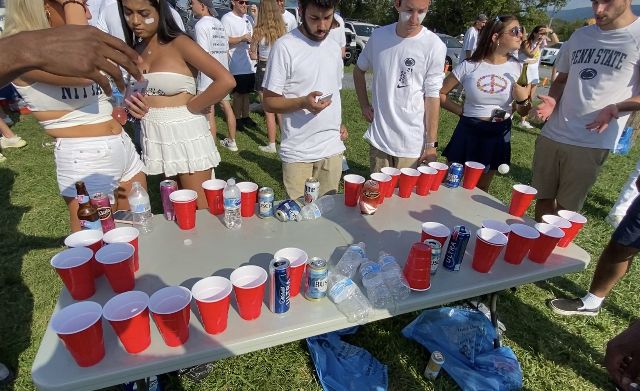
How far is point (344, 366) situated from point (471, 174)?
62.4 inches

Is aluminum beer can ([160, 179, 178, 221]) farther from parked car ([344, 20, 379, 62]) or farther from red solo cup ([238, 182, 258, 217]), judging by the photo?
parked car ([344, 20, 379, 62])

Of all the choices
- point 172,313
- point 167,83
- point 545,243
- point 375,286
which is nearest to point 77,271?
point 172,313

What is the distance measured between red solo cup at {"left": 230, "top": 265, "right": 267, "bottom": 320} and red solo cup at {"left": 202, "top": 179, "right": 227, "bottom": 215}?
2.40 ft

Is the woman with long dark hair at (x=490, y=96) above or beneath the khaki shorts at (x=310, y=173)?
above

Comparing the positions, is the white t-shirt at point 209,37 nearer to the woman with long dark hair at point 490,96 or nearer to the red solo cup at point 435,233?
the woman with long dark hair at point 490,96

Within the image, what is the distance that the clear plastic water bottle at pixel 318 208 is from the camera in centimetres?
215

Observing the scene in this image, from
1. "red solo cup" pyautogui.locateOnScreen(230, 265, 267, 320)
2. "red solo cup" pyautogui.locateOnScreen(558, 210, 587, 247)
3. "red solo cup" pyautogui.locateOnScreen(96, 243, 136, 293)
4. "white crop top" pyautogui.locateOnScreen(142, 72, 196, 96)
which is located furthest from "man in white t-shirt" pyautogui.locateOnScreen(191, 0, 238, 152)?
"red solo cup" pyautogui.locateOnScreen(558, 210, 587, 247)

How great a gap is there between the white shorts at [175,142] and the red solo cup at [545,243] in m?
2.13

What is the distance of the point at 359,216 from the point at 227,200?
799 mm

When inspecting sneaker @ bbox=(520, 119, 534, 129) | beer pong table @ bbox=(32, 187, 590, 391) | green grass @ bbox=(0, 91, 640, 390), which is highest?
beer pong table @ bbox=(32, 187, 590, 391)

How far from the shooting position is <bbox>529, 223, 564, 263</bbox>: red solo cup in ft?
6.03

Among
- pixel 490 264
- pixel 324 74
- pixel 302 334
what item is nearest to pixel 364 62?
pixel 324 74

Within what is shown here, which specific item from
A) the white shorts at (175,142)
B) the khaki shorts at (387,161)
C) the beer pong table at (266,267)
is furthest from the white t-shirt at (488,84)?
the white shorts at (175,142)

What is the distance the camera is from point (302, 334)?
141cm
